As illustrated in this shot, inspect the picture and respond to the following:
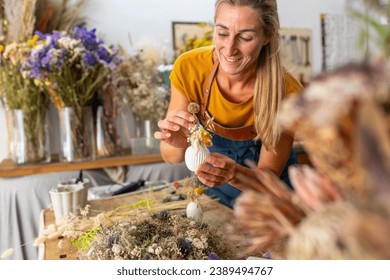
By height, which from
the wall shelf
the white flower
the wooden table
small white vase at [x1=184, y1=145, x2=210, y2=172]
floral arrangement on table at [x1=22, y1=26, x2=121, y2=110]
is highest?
floral arrangement on table at [x1=22, y1=26, x2=121, y2=110]

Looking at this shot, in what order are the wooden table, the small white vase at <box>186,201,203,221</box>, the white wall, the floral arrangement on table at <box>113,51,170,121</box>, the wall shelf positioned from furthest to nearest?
the white wall < the floral arrangement on table at <box>113,51,170,121</box> < the wall shelf < the small white vase at <box>186,201,203,221</box> < the wooden table

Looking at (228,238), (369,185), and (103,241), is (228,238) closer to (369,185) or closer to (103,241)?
(103,241)

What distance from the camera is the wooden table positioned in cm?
107

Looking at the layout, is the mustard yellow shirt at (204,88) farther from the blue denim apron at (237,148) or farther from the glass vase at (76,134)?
the glass vase at (76,134)

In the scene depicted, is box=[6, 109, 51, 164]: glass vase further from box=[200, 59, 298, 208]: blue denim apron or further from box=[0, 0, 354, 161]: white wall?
box=[200, 59, 298, 208]: blue denim apron

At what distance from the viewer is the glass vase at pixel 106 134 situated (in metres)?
2.26

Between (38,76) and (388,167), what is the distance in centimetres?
182

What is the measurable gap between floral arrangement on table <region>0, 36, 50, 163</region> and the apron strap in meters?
1.06

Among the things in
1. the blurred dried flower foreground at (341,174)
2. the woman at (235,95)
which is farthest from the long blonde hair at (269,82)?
the blurred dried flower foreground at (341,174)

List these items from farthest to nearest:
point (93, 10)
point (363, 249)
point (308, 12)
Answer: point (93, 10), point (308, 12), point (363, 249)

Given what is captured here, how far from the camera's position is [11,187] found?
82.3 inches

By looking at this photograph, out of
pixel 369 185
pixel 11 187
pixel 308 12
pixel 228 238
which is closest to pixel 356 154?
pixel 369 185

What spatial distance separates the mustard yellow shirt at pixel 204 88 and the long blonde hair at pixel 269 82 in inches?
2.5

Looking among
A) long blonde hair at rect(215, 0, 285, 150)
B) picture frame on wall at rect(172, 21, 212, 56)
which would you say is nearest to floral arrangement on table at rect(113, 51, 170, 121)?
picture frame on wall at rect(172, 21, 212, 56)
